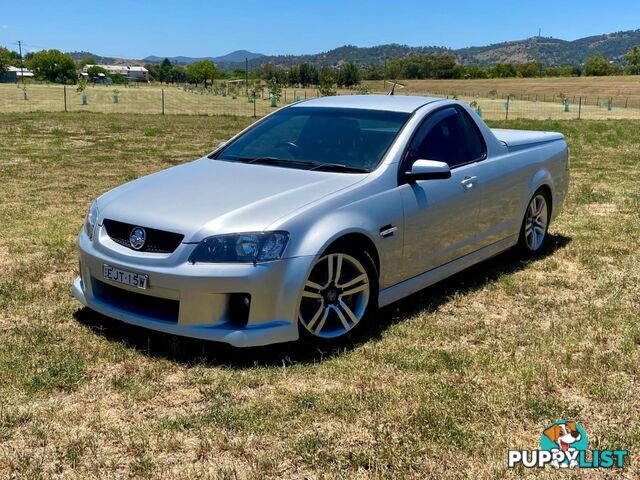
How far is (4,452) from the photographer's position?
292 centimetres

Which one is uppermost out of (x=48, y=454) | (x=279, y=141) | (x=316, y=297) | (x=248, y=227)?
(x=279, y=141)

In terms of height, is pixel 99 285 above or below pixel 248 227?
below

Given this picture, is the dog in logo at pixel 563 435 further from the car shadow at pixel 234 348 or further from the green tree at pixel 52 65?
the green tree at pixel 52 65

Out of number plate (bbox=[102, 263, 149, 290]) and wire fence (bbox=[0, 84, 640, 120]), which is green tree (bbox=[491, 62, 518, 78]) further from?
number plate (bbox=[102, 263, 149, 290])

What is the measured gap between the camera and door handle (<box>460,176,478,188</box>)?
5102 millimetres

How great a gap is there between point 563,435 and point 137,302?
8.27 ft

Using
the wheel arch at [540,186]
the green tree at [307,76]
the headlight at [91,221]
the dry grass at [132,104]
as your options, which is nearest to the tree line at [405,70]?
the green tree at [307,76]

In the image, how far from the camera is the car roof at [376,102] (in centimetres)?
509

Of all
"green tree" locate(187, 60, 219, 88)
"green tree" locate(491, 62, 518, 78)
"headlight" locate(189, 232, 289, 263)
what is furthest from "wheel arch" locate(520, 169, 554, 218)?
"green tree" locate(187, 60, 219, 88)

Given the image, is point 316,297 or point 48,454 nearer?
point 48,454

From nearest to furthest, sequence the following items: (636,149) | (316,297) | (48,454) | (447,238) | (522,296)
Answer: (48,454) → (316,297) → (447,238) → (522,296) → (636,149)

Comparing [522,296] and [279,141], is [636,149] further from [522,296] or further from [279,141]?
[279,141]

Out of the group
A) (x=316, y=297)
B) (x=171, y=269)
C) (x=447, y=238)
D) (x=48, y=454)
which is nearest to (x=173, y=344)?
(x=171, y=269)

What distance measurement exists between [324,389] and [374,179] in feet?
4.89
